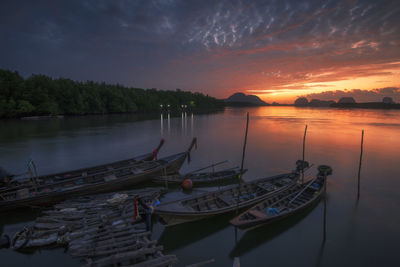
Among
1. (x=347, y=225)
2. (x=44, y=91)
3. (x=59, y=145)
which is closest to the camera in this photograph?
(x=347, y=225)

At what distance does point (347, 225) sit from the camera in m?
11.4

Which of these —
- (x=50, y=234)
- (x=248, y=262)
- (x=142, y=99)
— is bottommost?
(x=248, y=262)

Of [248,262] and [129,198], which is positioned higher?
[129,198]

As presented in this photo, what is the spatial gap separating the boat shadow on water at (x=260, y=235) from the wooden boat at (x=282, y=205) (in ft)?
2.28

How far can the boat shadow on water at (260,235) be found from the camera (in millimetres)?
9441

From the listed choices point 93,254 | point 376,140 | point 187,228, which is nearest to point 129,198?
point 187,228

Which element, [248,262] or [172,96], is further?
[172,96]

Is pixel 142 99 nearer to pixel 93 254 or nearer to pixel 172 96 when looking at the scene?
pixel 172 96

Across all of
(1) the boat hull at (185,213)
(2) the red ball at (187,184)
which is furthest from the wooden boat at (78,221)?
(2) the red ball at (187,184)

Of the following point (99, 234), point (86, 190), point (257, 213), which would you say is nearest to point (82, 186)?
point (86, 190)

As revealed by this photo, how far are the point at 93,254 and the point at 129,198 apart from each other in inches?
181

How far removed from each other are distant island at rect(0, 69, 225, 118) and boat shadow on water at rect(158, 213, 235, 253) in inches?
2921

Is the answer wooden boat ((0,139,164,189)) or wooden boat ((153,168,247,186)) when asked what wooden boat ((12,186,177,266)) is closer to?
wooden boat ((0,139,164,189))

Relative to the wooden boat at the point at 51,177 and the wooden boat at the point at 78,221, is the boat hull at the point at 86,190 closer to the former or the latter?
the wooden boat at the point at 78,221
